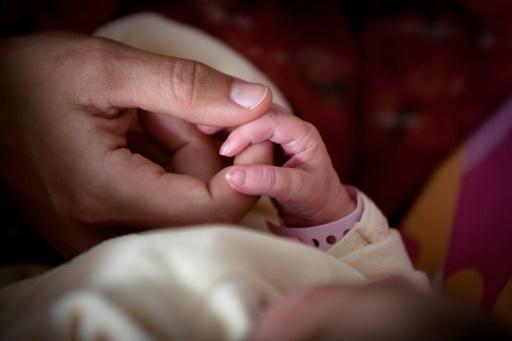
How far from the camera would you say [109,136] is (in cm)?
54

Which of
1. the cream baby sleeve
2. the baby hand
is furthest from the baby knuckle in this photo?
the cream baby sleeve

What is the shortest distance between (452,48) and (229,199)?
1.72 feet

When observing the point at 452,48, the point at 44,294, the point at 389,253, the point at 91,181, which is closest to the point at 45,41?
the point at 91,181

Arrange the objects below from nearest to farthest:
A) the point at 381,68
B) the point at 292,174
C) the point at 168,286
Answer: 1. the point at 168,286
2. the point at 292,174
3. the point at 381,68

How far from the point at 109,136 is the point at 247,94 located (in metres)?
0.14

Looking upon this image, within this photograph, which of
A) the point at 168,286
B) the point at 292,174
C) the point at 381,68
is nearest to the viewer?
the point at 168,286

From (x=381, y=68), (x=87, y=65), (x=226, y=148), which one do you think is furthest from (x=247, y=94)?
(x=381, y=68)

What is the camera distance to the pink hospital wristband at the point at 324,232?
58 cm

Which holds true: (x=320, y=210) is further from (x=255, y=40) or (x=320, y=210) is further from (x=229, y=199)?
(x=255, y=40)

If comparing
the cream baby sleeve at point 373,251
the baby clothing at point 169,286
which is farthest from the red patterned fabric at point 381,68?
the baby clothing at point 169,286

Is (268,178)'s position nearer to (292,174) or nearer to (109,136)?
(292,174)

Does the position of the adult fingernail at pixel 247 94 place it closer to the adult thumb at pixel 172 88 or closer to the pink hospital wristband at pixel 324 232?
the adult thumb at pixel 172 88

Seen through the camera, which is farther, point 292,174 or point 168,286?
point 292,174

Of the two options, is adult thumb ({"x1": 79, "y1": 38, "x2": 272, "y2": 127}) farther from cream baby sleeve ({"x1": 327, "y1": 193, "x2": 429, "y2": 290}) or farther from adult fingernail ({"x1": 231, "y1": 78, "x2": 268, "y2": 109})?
cream baby sleeve ({"x1": 327, "y1": 193, "x2": 429, "y2": 290})
